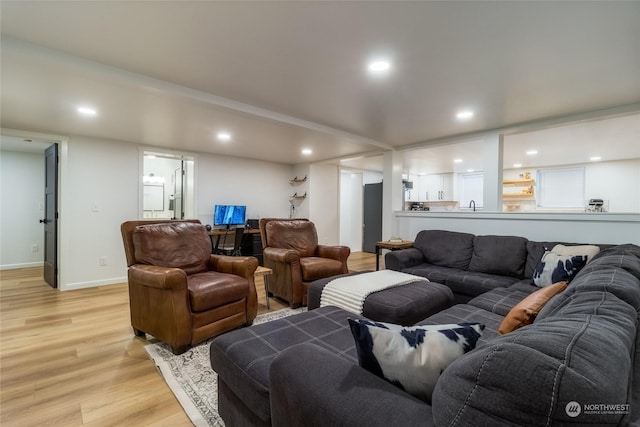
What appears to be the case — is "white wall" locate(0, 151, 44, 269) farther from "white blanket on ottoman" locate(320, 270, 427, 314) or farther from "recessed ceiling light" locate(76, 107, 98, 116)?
"white blanket on ottoman" locate(320, 270, 427, 314)

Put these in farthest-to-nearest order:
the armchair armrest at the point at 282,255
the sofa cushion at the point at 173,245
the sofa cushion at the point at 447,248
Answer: the sofa cushion at the point at 447,248
the armchair armrest at the point at 282,255
the sofa cushion at the point at 173,245

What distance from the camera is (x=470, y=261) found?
3344 mm

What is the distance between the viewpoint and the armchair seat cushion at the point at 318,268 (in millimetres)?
3170

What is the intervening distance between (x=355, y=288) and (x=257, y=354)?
1.16 meters

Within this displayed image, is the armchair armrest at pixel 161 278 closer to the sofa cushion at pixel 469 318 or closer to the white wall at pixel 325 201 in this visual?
the sofa cushion at pixel 469 318

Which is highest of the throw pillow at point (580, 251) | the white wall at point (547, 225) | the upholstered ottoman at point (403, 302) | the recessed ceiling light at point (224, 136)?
the recessed ceiling light at point (224, 136)

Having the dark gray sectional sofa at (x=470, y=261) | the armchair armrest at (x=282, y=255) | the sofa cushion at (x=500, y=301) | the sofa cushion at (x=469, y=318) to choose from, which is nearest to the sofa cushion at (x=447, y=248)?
the dark gray sectional sofa at (x=470, y=261)

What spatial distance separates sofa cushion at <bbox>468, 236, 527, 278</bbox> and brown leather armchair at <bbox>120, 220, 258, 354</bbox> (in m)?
2.53

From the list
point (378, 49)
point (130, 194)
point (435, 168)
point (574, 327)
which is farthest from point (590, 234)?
point (130, 194)

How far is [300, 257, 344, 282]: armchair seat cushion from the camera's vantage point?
10.4 feet

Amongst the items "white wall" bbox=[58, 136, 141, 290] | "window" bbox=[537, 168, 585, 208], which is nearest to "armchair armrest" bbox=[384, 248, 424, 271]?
"white wall" bbox=[58, 136, 141, 290]

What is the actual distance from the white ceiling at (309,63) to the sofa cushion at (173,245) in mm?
1230

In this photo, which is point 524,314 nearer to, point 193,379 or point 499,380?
point 499,380

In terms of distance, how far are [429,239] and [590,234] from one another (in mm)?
1633
